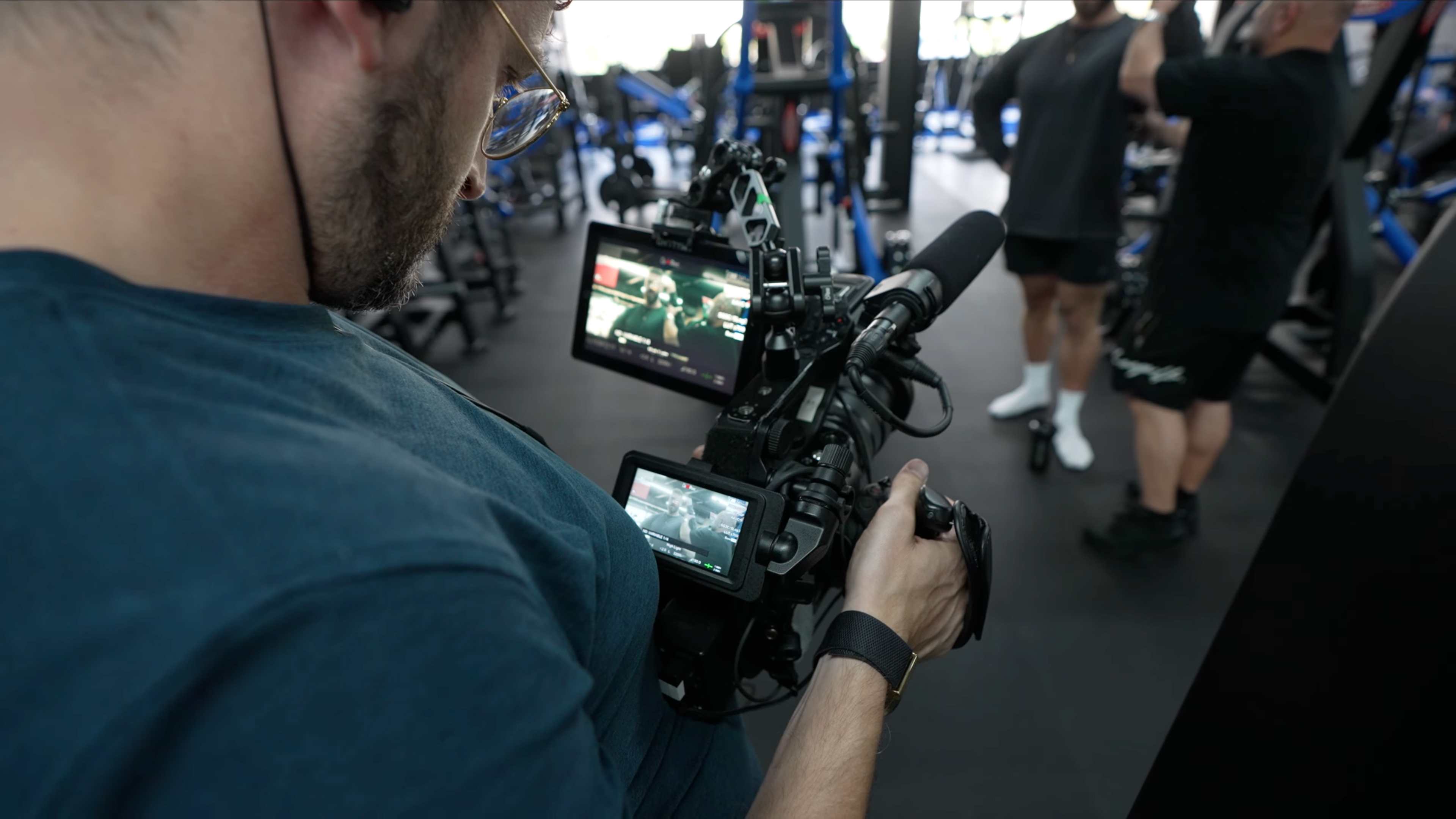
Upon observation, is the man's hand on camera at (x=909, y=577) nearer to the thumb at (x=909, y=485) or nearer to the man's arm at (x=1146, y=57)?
the thumb at (x=909, y=485)

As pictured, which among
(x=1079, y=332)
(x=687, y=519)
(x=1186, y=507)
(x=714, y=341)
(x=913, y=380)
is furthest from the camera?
(x=1079, y=332)

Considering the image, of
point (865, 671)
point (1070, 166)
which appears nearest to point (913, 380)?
point (865, 671)

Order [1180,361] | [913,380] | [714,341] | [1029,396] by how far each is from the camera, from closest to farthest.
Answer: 1. [913,380]
2. [714,341]
3. [1180,361]
4. [1029,396]

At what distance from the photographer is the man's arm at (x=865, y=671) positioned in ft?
2.10

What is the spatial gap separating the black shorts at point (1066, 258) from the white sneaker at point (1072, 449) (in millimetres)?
602

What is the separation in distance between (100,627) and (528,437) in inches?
15.0

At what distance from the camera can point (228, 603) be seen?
1.04ft

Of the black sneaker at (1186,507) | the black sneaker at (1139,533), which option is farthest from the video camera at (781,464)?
the black sneaker at (1186,507)

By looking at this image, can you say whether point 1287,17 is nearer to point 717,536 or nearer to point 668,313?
point 668,313

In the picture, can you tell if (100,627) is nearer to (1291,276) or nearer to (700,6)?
(1291,276)

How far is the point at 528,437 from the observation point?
0.68m

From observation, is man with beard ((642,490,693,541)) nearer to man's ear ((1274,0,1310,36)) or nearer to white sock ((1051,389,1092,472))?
man's ear ((1274,0,1310,36))

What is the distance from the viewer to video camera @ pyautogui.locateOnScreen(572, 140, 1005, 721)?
744 millimetres

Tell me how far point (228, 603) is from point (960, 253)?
89 cm
